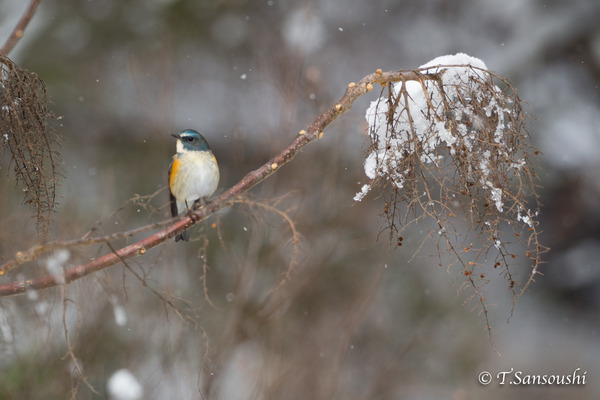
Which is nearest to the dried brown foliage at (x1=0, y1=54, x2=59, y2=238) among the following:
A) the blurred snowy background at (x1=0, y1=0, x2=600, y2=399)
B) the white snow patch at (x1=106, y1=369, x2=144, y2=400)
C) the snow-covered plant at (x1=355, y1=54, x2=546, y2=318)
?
the snow-covered plant at (x1=355, y1=54, x2=546, y2=318)

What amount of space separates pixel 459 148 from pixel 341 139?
2.09m

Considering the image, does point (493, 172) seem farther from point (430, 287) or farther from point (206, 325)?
point (430, 287)

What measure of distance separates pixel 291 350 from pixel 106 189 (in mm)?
1383

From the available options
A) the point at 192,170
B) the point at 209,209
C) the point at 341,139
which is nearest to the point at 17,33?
the point at 192,170

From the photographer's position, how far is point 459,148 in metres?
1.49

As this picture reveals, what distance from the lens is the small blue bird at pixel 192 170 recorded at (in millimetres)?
2311

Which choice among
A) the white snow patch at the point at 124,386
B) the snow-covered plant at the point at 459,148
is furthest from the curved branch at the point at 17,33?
the white snow patch at the point at 124,386

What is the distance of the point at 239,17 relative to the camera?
200 inches
